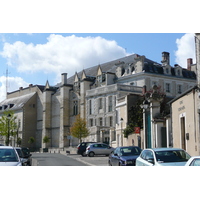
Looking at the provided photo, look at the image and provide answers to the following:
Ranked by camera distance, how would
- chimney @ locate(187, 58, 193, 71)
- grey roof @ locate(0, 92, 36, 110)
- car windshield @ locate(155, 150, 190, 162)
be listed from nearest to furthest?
car windshield @ locate(155, 150, 190, 162) < chimney @ locate(187, 58, 193, 71) < grey roof @ locate(0, 92, 36, 110)

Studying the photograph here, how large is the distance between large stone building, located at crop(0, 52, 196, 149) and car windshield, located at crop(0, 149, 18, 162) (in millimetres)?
23304

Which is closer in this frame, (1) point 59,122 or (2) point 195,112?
→ (2) point 195,112

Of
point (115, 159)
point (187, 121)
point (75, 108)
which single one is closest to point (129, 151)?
point (115, 159)

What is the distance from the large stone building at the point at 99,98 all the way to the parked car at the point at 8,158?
23.3m

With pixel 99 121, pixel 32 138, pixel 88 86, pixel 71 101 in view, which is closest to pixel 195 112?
pixel 99 121

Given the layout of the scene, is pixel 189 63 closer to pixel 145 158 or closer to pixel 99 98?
pixel 99 98

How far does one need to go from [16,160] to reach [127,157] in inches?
255

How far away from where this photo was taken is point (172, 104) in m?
24.5

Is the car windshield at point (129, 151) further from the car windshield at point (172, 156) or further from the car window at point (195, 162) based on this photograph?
the car window at point (195, 162)

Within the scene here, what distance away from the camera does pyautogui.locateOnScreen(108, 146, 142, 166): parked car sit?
17.2 meters

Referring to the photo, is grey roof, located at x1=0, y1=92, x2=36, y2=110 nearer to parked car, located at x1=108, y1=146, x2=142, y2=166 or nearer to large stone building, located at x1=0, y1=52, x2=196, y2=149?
large stone building, located at x1=0, y1=52, x2=196, y2=149

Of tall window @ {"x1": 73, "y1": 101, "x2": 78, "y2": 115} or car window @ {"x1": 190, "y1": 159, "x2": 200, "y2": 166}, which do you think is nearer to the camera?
car window @ {"x1": 190, "y1": 159, "x2": 200, "y2": 166}

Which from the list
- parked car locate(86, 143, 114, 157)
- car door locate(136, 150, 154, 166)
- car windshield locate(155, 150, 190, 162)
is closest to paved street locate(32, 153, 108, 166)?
parked car locate(86, 143, 114, 157)

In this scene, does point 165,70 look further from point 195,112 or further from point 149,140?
point 195,112
